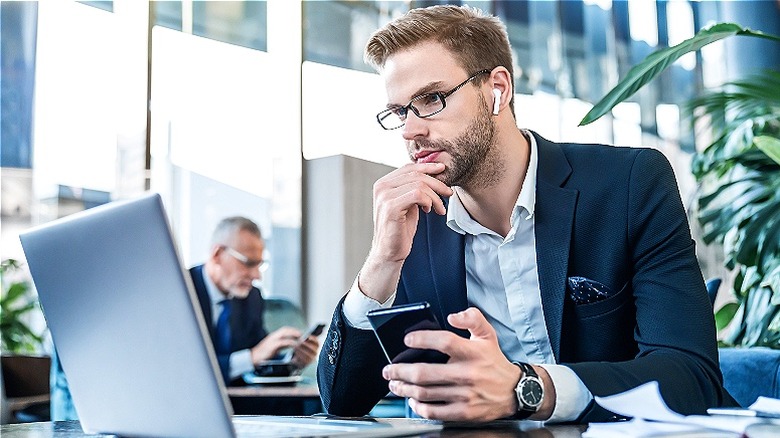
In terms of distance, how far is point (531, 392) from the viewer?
44.5 inches

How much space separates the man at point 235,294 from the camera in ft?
12.8

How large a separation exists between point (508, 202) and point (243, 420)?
2.49 ft

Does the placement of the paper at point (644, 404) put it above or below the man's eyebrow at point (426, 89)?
below

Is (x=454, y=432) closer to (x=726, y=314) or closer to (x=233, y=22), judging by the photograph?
(x=726, y=314)

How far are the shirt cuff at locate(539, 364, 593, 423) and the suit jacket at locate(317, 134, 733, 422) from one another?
0.23 metres

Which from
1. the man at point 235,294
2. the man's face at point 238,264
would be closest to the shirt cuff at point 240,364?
the man at point 235,294

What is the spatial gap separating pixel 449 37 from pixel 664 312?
0.71 meters

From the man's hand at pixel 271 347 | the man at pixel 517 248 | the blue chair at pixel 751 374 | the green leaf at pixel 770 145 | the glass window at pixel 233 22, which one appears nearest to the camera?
the man at pixel 517 248

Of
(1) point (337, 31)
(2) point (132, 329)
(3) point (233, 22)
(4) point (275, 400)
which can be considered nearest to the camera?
(2) point (132, 329)

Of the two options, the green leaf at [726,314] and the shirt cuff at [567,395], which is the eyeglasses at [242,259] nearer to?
the green leaf at [726,314]

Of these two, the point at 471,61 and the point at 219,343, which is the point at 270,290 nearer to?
the point at 219,343

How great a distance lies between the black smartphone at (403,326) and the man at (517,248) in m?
0.08

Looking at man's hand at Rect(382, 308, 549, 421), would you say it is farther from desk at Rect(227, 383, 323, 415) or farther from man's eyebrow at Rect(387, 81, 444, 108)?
desk at Rect(227, 383, 323, 415)

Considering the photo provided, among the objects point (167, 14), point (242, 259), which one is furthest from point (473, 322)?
point (167, 14)
